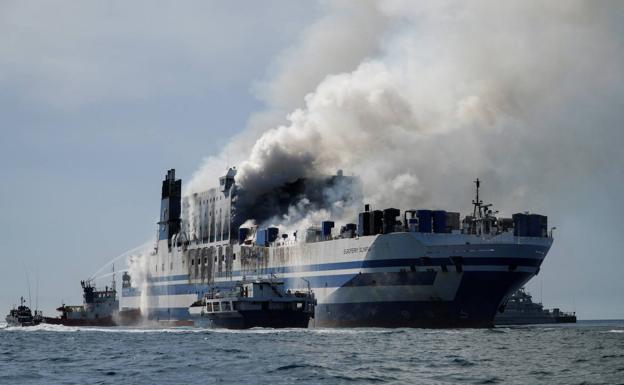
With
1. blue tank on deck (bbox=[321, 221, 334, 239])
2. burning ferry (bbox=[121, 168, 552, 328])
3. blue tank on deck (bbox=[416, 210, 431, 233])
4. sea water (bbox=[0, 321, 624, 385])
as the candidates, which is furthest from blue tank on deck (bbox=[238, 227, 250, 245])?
sea water (bbox=[0, 321, 624, 385])

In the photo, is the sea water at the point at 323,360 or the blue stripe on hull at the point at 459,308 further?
the blue stripe on hull at the point at 459,308

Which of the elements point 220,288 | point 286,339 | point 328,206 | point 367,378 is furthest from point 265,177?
point 367,378

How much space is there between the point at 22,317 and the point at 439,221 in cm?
8451

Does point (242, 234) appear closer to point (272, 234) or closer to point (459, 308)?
point (272, 234)

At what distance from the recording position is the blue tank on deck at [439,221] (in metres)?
106

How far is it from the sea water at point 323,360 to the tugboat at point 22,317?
70211 mm

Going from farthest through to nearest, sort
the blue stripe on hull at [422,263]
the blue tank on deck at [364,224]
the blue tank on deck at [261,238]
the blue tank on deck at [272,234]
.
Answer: the blue tank on deck at [261,238] < the blue tank on deck at [272,234] < the blue tank on deck at [364,224] < the blue stripe on hull at [422,263]

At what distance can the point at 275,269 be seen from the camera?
4830 inches

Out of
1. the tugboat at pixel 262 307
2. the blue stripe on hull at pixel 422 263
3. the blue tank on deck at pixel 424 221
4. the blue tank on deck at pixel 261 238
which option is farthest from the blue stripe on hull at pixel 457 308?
the blue tank on deck at pixel 261 238

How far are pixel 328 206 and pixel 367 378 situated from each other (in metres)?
87.6

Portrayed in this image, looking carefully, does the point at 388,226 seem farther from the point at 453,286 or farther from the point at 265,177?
the point at 265,177

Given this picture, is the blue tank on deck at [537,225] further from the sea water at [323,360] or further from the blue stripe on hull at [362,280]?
the sea water at [323,360]

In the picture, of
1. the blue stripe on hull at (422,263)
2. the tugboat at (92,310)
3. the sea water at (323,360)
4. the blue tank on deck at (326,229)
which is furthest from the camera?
the tugboat at (92,310)

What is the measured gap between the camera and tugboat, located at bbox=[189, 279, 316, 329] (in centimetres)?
10475
